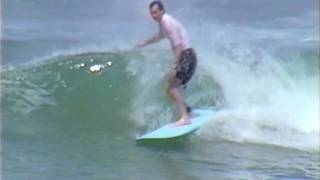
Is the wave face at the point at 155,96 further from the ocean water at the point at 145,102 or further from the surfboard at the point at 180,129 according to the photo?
the surfboard at the point at 180,129

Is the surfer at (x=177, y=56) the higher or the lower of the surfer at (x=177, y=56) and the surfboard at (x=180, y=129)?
the higher

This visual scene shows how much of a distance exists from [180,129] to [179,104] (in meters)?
0.24

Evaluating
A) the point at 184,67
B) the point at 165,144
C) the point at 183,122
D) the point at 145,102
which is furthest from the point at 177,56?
the point at 145,102

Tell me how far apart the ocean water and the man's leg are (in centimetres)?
19

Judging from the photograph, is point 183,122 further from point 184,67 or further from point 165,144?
point 184,67

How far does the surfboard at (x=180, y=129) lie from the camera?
9.55m

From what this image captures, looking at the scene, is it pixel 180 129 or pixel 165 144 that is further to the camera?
pixel 180 129

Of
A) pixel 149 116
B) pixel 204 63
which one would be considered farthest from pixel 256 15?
pixel 149 116

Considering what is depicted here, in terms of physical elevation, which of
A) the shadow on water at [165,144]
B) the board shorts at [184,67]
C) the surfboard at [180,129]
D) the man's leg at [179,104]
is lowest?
the shadow on water at [165,144]

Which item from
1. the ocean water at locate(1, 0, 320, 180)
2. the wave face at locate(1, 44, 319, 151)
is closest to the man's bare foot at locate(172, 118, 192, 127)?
the ocean water at locate(1, 0, 320, 180)

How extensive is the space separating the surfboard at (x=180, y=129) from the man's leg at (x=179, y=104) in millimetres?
49

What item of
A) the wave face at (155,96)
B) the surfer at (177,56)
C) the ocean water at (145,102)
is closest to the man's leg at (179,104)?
the surfer at (177,56)

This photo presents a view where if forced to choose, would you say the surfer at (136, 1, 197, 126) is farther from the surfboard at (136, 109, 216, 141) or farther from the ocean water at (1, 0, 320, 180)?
the ocean water at (1, 0, 320, 180)

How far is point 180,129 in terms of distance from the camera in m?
9.73
